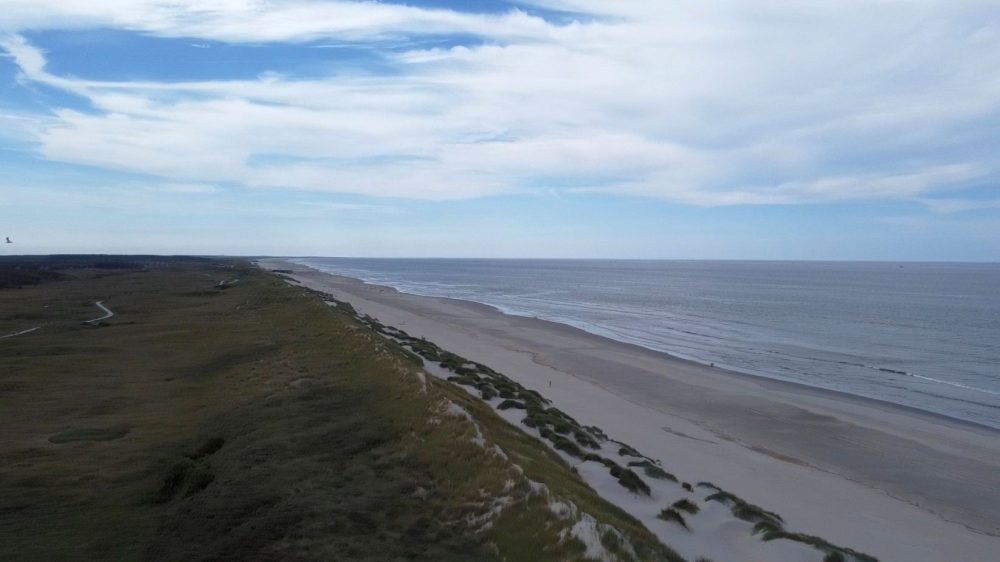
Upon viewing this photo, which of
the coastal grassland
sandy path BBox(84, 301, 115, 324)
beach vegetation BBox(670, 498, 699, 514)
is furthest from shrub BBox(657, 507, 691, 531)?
sandy path BBox(84, 301, 115, 324)

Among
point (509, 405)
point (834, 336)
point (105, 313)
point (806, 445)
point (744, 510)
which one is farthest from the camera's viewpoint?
point (105, 313)

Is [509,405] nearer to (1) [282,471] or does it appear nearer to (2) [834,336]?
(1) [282,471]

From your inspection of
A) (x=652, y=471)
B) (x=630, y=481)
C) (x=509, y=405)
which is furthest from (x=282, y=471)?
(x=509, y=405)

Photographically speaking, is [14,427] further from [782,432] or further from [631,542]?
[782,432]

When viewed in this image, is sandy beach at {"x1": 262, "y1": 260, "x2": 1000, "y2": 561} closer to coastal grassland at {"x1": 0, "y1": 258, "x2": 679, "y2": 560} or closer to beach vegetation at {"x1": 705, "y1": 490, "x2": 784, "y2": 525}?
beach vegetation at {"x1": 705, "y1": 490, "x2": 784, "y2": 525}

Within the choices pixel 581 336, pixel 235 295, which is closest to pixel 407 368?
pixel 581 336
